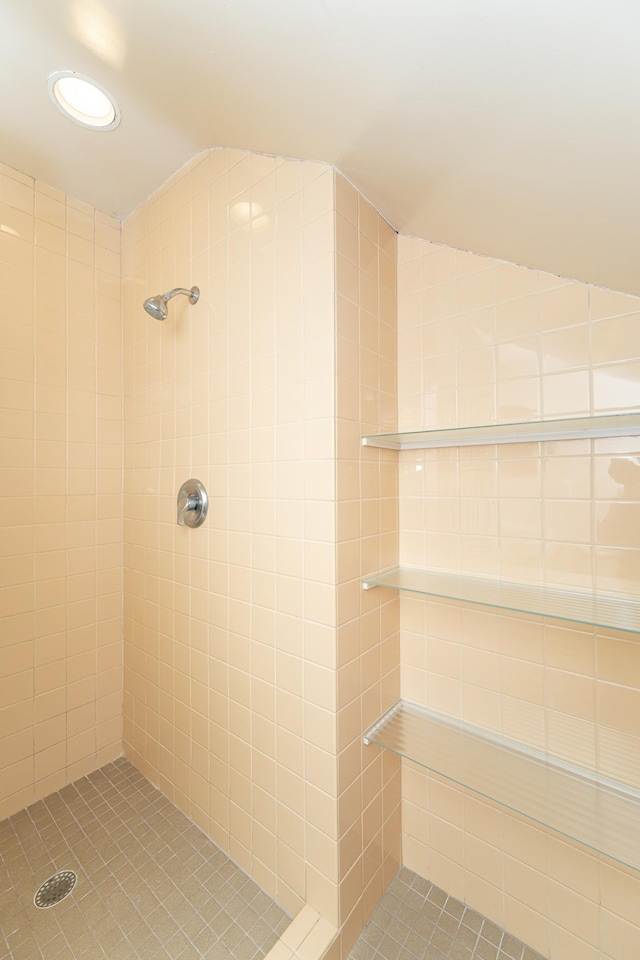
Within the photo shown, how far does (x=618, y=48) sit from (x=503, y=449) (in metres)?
0.68

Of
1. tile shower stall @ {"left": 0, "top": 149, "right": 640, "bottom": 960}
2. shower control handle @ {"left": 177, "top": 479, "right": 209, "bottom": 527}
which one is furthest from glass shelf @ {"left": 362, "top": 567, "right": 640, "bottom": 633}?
shower control handle @ {"left": 177, "top": 479, "right": 209, "bottom": 527}

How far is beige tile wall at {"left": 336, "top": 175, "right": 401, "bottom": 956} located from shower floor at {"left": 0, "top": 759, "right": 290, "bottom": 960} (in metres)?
0.29

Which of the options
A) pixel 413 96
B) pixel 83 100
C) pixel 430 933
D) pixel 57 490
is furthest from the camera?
pixel 57 490

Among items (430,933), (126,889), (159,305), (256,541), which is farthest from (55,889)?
(159,305)

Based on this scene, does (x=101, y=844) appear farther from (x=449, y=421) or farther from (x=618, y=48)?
(x=618, y=48)

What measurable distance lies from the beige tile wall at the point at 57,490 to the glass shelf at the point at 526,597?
1.17 metres

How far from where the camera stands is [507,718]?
955 mm

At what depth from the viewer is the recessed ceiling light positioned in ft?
3.18

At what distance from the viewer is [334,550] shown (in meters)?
0.88

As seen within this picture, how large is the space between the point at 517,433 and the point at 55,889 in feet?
5.75

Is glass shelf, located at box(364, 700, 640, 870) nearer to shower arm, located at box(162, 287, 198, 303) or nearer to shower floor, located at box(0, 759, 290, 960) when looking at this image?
shower floor, located at box(0, 759, 290, 960)

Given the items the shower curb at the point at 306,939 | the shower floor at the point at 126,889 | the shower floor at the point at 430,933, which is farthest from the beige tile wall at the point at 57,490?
the shower floor at the point at 430,933

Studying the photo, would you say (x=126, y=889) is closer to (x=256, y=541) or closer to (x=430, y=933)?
(x=430, y=933)

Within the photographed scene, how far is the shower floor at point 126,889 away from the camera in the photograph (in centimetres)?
92
